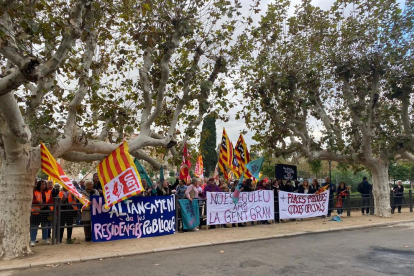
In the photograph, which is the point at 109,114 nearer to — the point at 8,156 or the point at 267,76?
the point at 8,156

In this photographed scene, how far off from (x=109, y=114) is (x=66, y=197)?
335 cm

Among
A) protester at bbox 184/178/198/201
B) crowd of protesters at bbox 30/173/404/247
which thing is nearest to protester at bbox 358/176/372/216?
crowd of protesters at bbox 30/173/404/247

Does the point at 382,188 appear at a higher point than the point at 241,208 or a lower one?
higher

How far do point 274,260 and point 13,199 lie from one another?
601cm

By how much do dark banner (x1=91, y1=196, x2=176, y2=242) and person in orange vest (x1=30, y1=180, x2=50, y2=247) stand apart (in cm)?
129

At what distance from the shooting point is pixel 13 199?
7.82 m

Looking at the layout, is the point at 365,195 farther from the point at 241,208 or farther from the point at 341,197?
the point at 241,208

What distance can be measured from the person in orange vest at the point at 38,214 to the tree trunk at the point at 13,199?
1324 millimetres

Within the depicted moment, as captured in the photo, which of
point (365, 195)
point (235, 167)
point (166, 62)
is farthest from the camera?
point (365, 195)

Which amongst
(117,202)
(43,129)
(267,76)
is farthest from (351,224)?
(43,129)

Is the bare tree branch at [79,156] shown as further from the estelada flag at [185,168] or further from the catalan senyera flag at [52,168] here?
the estelada flag at [185,168]

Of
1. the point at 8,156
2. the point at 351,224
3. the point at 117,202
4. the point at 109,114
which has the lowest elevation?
the point at 351,224

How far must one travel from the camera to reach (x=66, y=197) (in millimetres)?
11594

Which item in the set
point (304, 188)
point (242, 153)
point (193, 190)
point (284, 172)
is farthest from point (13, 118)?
point (304, 188)
